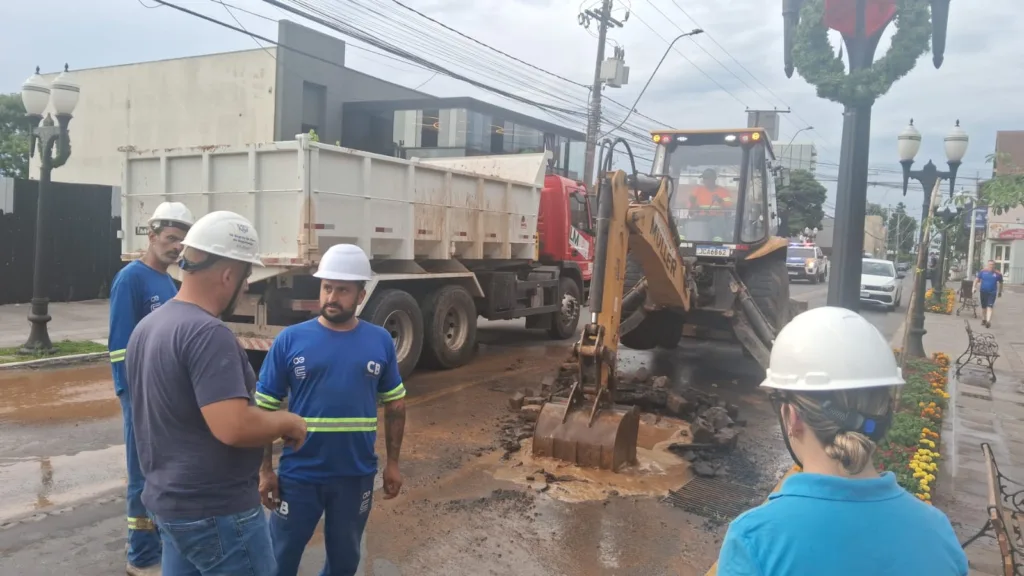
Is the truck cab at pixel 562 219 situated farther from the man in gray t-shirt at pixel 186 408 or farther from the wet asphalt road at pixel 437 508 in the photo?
the man in gray t-shirt at pixel 186 408

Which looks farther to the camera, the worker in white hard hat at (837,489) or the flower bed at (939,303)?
the flower bed at (939,303)

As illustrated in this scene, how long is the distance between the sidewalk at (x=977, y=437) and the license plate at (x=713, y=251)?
10.1 feet

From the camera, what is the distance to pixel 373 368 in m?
3.12

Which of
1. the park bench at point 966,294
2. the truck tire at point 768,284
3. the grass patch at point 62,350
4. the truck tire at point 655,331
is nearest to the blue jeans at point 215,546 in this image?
the truck tire at point 768,284

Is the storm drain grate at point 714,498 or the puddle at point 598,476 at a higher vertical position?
the puddle at point 598,476

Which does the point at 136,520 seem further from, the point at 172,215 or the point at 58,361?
the point at 58,361

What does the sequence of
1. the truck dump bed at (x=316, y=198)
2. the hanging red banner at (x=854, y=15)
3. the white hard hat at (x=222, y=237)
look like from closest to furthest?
the white hard hat at (x=222, y=237)
the hanging red banner at (x=854, y=15)
the truck dump bed at (x=316, y=198)

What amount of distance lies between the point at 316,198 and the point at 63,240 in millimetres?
10672

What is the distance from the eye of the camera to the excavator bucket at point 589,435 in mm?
5676

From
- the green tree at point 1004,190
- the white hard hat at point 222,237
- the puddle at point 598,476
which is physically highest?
the green tree at point 1004,190

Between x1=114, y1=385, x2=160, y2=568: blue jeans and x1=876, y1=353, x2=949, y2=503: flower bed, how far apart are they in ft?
13.1

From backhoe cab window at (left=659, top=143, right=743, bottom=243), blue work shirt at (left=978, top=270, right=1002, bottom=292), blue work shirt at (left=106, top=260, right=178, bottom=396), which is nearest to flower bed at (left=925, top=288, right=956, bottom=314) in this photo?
blue work shirt at (left=978, top=270, right=1002, bottom=292)

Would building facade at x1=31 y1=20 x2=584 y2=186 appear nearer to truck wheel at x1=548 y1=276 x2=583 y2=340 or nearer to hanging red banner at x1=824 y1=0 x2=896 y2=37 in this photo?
truck wheel at x1=548 y1=276 x2=583 y2=340

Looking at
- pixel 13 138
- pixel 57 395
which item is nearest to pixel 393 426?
pixel 57 395
